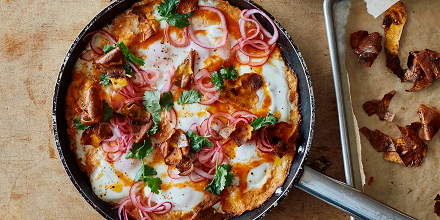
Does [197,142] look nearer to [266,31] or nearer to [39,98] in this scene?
[266,31]

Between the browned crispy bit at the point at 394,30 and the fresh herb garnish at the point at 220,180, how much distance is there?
1974mm

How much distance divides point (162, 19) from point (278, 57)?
118 cm

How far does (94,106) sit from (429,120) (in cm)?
328

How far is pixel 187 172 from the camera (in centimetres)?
304

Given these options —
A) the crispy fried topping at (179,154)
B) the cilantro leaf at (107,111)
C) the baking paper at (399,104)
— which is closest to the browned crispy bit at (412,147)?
the baking paper at (399,104)

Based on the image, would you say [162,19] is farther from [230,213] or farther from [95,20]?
[230,213]

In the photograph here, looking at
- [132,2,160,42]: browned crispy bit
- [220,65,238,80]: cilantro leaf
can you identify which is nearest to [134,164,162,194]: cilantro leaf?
[220,65,238,80]: cilantro leaf

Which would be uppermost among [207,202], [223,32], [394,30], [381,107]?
[394,30]

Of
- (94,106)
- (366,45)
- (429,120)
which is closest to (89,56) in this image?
(94,106)

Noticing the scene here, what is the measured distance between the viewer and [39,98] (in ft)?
11.4

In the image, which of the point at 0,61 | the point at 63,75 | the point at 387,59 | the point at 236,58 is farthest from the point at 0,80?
the point at 387,59

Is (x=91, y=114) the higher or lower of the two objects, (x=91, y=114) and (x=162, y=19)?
the lower

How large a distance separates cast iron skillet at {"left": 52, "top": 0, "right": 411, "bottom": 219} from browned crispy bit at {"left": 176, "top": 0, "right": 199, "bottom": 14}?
429 mm

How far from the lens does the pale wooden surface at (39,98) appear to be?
11.2 ft
